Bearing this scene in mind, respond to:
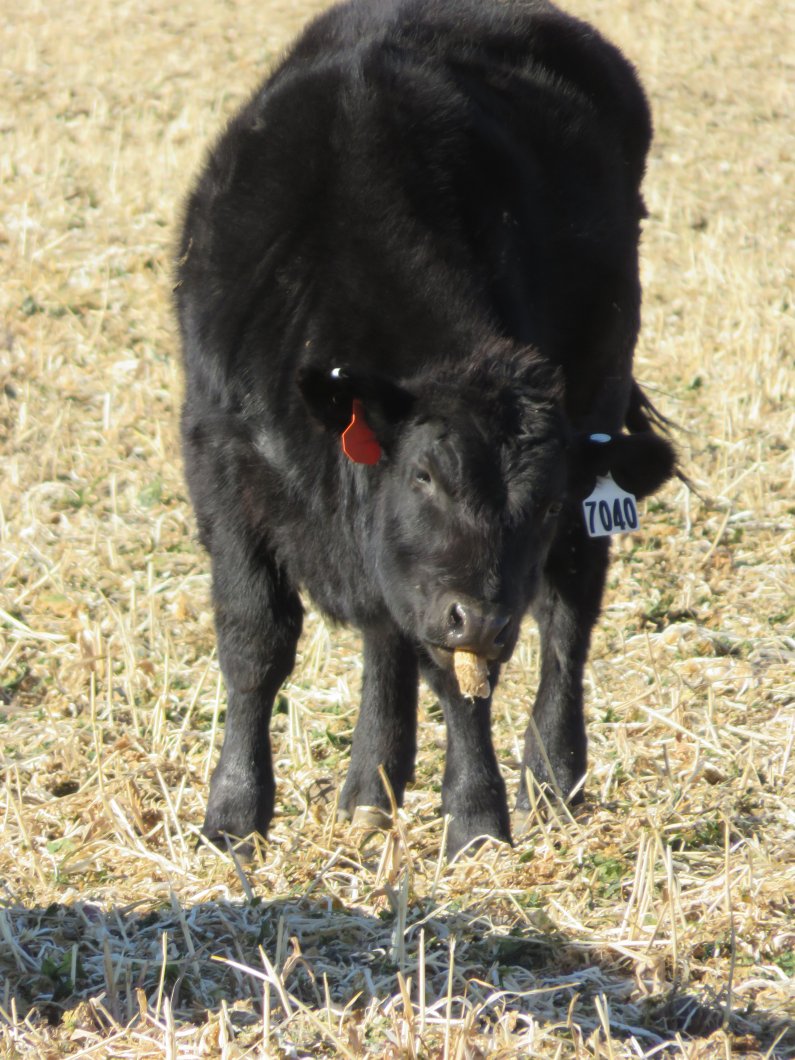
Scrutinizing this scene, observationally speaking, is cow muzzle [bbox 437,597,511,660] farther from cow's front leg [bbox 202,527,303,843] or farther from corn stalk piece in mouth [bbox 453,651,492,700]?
cow's front leg [bbox 202,527,303,843]

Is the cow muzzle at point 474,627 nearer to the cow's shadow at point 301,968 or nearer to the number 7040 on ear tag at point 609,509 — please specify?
the cow's shadow at point 301,968

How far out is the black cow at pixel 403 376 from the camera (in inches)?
163

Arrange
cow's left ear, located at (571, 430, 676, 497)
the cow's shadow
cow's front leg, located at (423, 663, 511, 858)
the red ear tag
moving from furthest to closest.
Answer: cow's front leg, located at (423, 663, 511, 858)
cow's left ear, located at (571, 430, 676, 497)
the red ear tag
the cow's shadow

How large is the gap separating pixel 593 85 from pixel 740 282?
491 cm

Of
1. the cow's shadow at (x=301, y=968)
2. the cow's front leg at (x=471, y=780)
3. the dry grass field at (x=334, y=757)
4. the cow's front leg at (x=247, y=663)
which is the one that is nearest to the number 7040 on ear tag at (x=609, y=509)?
the cow's front leg at (x=471, y=780)

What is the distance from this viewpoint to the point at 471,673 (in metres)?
4.11

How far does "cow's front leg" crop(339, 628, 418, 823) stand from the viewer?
16.7 feet

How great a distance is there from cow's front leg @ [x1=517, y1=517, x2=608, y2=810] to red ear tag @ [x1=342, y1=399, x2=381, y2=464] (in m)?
1.11

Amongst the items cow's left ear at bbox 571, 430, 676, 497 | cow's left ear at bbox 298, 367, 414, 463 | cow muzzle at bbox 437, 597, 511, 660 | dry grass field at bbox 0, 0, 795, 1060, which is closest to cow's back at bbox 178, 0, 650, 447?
cow's left ear at bbox 298, 367, 414, 463

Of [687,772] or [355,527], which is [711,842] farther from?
[355,527]

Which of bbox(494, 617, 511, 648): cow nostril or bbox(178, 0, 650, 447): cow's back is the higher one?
bbox(178, 0, 650, 447): cow's back

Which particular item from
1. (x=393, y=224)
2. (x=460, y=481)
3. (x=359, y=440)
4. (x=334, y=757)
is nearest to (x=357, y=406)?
(x=359, y=440)

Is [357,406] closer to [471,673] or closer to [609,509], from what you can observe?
[471,673]

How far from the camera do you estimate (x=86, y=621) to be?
6.23 m
